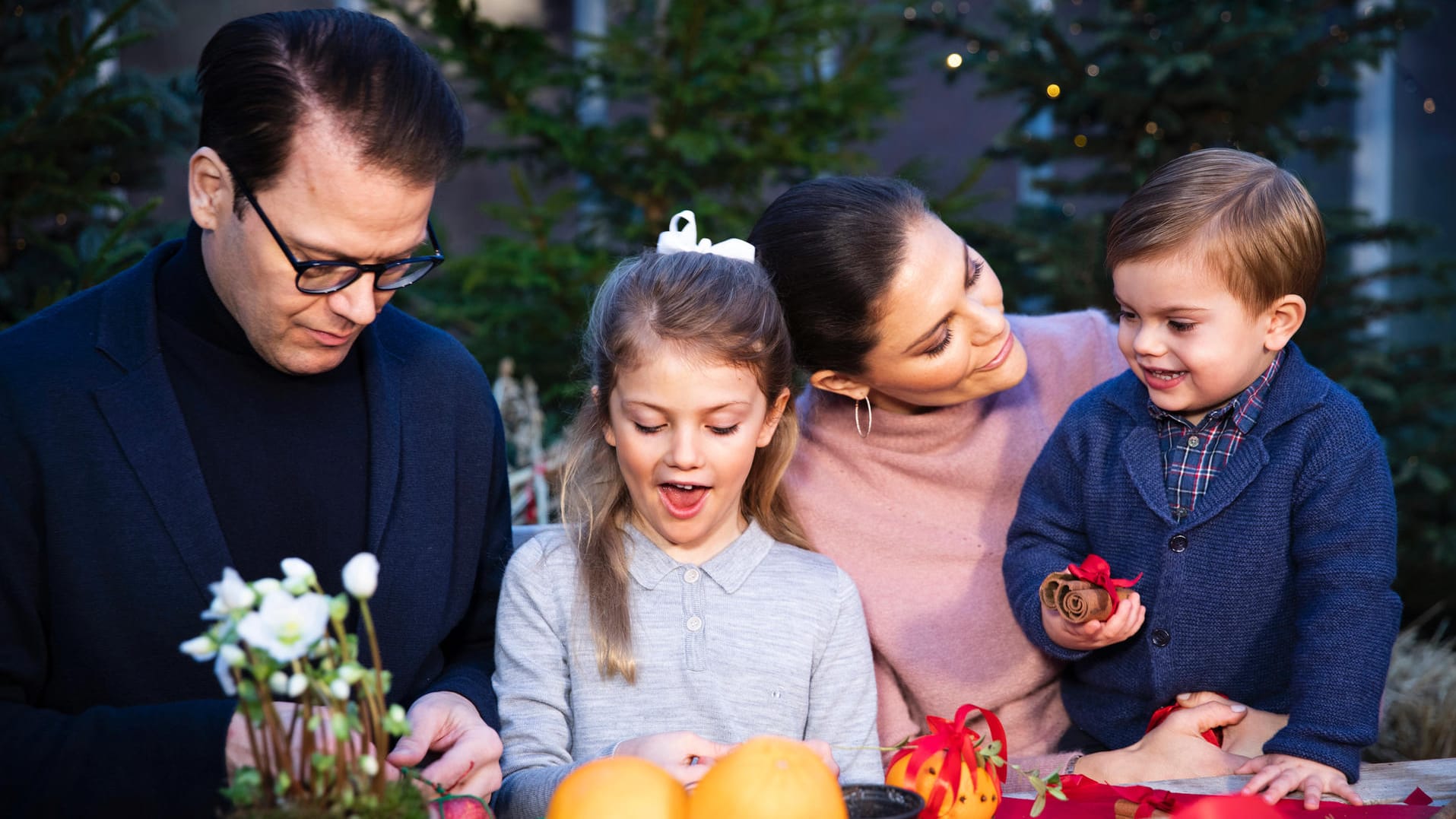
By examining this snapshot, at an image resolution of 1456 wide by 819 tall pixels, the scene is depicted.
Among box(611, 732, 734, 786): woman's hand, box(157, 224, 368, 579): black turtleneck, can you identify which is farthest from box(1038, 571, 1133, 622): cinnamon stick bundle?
box(157, 224, 368, 579): black turtleneck

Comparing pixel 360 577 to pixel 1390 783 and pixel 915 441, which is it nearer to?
pixel 1390 783

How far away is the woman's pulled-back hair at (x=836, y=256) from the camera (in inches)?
104

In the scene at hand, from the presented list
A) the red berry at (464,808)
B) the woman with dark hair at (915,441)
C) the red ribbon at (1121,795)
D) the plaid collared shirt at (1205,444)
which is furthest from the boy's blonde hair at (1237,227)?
the red berry at (464,808)

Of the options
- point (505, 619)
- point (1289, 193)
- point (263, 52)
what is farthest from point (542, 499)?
point (1289, 193)

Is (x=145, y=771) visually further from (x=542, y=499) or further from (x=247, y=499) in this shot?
(x=542, y=499)

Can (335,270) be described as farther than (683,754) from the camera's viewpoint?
Yes

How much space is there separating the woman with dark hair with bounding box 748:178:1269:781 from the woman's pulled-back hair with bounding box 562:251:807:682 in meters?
0.29

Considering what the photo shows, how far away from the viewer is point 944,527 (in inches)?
113

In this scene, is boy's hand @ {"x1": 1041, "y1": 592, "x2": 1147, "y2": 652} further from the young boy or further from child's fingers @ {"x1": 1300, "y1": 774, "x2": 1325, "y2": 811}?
child's fingers @ {"x1": 1300, "y1": 774, "x2": 1325, "y2": 811}

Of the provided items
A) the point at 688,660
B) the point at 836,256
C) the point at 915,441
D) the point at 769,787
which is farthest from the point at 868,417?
the point at 769,787

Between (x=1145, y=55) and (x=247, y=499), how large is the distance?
155 inches

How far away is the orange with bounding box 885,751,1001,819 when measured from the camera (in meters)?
1.81

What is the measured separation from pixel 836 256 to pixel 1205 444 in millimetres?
841

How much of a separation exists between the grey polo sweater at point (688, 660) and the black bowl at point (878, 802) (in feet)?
2.04
